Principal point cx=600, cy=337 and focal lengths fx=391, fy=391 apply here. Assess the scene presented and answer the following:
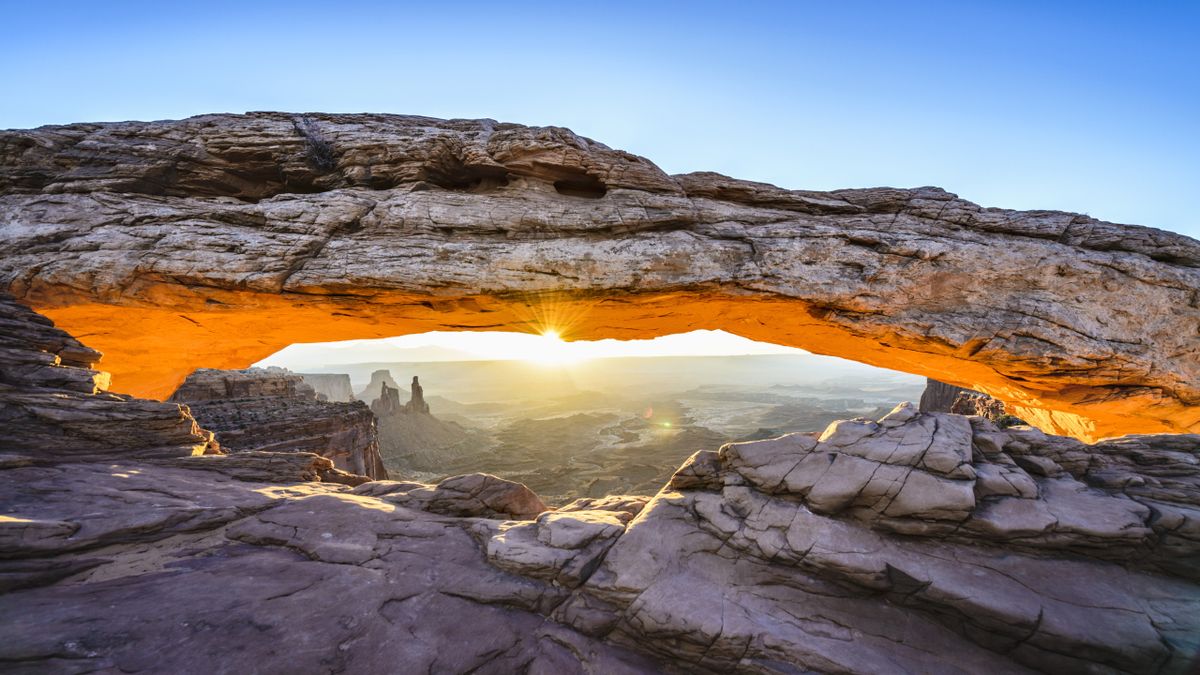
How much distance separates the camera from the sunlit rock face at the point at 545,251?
991 centimetres

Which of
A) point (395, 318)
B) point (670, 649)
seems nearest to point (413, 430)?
point (395, 318)

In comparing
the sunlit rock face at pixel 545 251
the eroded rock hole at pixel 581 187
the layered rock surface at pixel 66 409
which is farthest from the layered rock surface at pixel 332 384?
the eroded rock hole at pixel 581 187

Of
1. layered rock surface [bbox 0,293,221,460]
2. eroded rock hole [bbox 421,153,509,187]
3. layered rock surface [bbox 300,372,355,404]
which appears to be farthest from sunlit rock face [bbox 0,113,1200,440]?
layered rock surface [bbox 300,372,355,404]

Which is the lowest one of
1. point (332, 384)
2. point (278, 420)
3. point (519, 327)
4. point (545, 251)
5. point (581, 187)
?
point (332, 384)

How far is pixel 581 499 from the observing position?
29.4 ft

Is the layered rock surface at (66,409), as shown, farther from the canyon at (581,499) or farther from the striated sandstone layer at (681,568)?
the striated sandstone layer at (681,568)

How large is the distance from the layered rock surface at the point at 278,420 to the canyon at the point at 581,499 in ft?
24.2

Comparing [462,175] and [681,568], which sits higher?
[462,175]

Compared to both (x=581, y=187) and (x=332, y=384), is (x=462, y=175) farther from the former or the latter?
(x=332, y=384)

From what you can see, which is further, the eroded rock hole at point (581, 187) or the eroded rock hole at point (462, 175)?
the eroded rock hole at point (581, 187)

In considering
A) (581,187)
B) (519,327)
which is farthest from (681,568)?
(581,187)

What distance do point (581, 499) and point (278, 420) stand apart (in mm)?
22721

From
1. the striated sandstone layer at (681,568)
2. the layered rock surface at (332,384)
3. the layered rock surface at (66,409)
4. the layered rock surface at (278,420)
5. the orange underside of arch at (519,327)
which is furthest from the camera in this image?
the layered rock surface at (332,384)

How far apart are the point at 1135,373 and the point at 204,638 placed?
1941 centimetres
